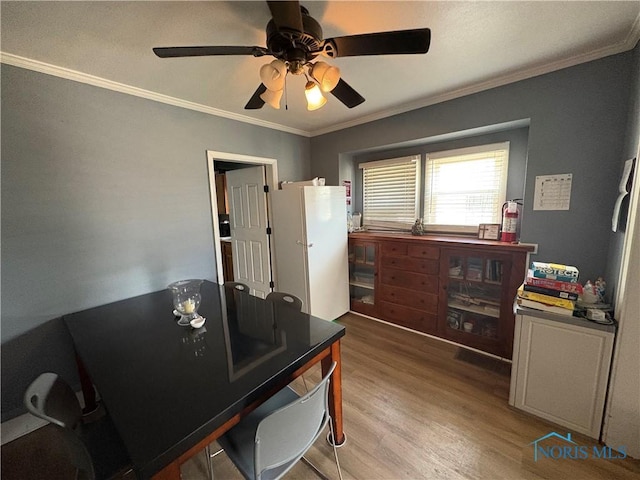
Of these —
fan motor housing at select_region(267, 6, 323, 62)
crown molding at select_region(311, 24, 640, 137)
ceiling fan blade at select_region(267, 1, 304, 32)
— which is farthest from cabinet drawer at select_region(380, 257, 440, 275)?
ceiling fan blade at select_region(267, 1, 304, 32)

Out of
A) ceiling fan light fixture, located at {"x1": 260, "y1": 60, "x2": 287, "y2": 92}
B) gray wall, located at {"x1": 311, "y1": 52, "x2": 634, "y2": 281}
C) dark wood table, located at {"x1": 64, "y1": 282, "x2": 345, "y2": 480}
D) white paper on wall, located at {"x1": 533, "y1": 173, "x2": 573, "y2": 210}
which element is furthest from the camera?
white paper on wall, located at {"x1": 533, "y1": 173, "x2": 573, "y2": 210}

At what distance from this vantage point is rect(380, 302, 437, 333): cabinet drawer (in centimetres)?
268

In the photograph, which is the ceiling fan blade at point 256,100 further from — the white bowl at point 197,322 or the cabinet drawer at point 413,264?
the cabinet drawer at point 413,264

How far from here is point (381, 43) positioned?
1.12m

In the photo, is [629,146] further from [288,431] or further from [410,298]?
[288,431]

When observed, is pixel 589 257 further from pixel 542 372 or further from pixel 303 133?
pixel 303 133

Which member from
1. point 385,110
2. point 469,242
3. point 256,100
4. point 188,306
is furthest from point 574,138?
point 188,306

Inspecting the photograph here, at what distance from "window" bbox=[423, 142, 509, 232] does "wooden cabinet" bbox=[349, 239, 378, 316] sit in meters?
0.78

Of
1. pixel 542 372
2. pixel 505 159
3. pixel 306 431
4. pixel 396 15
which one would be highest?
pixel 396 15

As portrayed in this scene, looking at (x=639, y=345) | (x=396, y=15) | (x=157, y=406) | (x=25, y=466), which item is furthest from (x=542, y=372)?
(x=25, y=466)

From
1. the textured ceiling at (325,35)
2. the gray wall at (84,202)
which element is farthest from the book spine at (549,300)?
the gray wall at (84,202)

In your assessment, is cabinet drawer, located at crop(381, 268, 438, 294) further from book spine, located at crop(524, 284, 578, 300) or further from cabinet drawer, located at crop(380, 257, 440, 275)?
book spine, located at crop(524, 284, 578, 300)

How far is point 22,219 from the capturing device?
5.44ft

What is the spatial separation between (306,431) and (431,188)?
2.70 m
